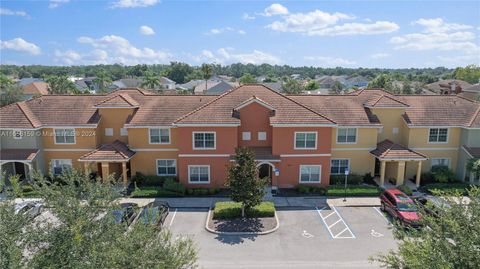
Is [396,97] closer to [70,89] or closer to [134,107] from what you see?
[134,107]

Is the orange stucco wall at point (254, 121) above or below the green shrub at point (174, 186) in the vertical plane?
above

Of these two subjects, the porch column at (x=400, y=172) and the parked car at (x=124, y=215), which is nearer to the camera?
the parked car at (x=124, y=215)

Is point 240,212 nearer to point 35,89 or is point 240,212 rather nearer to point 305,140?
point 305,140

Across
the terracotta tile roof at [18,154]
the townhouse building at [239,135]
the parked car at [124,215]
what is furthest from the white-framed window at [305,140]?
the terracotta tile roof at [18,154]

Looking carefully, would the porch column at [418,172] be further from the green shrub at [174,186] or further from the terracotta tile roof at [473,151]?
the green shrub at [174,186]

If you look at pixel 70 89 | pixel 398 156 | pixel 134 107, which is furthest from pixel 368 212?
pixel 70 89

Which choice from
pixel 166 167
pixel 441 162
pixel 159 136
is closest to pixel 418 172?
pixel 441 162

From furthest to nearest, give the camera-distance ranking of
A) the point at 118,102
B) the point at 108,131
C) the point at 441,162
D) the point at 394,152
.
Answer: the point at 441,162
the point at 108,131
the point at 118,102
the point at 394,152
